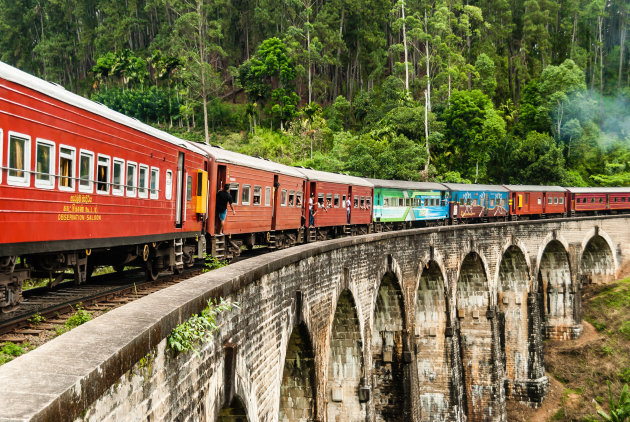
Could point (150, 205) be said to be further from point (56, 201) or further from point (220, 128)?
point (220, 128)

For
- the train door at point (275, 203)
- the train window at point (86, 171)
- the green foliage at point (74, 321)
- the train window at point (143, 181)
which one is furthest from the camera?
the train door at point (275, 203)

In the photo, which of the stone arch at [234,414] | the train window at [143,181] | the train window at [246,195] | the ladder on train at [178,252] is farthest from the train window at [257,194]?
the stone arch at [234,414]

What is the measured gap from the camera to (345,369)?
54.9 feet

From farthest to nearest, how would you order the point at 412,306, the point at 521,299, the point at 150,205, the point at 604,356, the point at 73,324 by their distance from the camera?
1. the point at 604,356
2. the point at 521,299
3. the point at 412,306
4. the point at 150,205
5. the point at 73,324

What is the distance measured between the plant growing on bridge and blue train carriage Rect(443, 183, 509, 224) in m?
27.9

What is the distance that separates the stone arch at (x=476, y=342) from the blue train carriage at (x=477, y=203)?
206 inches

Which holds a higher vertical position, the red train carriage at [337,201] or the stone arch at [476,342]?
the red train carriage at [337,201]

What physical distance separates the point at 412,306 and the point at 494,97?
160 ft

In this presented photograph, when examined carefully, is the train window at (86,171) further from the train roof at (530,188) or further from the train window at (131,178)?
the train roof at (530,188)

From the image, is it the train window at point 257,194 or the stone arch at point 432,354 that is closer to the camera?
the train window at point 257,194

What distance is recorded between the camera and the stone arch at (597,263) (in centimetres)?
4341

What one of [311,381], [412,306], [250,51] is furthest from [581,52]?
[311,381]

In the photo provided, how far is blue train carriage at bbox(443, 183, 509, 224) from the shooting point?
33.8m

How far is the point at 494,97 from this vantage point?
2564 inches
